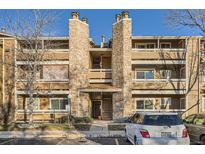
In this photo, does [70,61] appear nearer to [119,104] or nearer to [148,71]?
[119,104]

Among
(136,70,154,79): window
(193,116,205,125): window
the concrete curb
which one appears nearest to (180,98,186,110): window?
(136,70,154,79): window

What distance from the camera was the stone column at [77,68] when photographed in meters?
24.5

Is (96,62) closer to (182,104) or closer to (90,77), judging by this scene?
(90,77)

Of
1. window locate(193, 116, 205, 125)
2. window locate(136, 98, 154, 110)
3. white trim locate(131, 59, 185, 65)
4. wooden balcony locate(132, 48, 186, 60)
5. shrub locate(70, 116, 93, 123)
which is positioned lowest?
shrub locate(70, 116, 93, 123)

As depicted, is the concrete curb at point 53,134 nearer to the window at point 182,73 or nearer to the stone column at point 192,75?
the stone column at point 192,75

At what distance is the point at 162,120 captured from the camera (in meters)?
10.2

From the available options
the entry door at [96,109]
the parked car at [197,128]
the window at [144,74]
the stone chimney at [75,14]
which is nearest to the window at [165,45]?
the window at [144,74]

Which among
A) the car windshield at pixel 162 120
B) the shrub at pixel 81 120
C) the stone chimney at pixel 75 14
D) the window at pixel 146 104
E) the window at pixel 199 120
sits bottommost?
the shrub at pixel 81 120

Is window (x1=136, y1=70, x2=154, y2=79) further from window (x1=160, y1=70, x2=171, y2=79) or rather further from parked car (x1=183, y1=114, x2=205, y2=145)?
parked car (x1=183, y1=114, x2=205, y2=145)

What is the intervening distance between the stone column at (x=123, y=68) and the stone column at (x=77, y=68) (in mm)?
2907

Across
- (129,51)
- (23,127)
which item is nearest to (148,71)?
(129,51)

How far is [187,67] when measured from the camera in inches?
969

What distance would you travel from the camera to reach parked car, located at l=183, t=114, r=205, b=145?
449 inches

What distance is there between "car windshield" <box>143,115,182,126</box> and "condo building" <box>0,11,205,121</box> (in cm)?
1372
